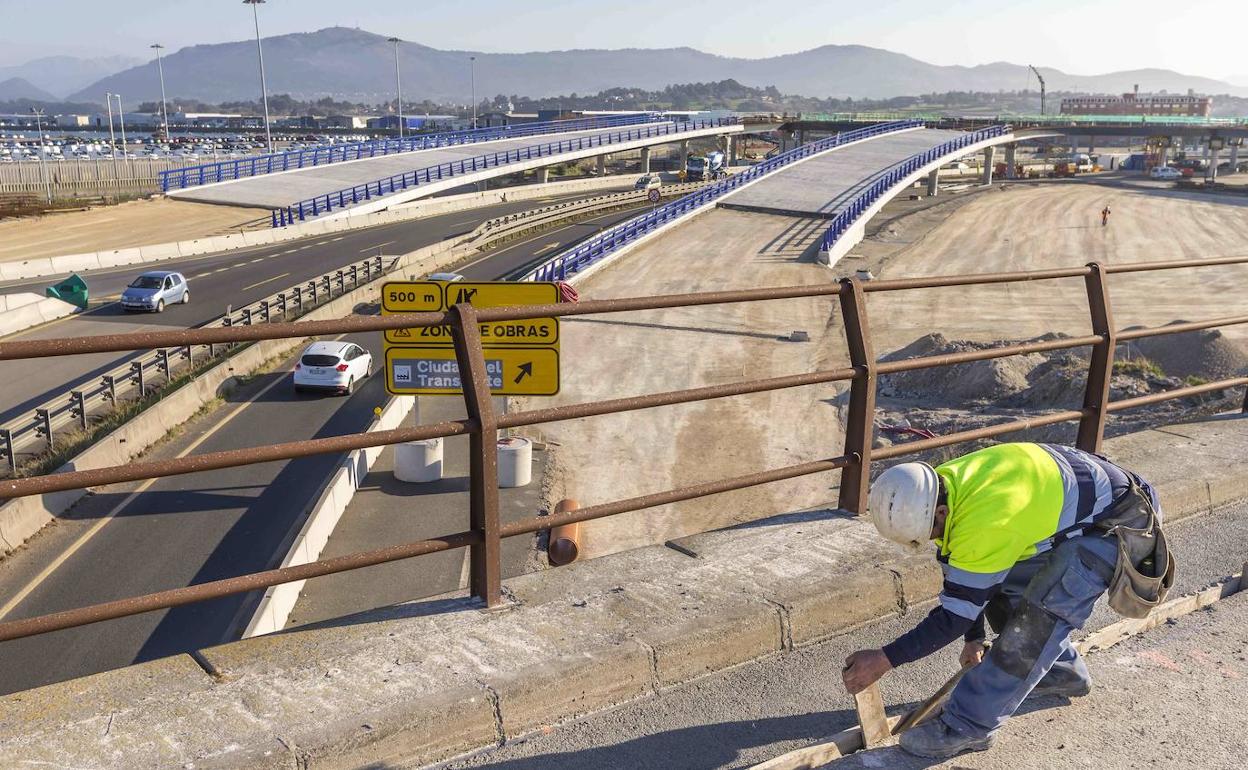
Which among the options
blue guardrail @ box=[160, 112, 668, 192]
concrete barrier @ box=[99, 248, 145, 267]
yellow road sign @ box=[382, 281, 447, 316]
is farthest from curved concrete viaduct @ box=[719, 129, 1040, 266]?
yellow road sign @ box=[382, 281, 447, 316]

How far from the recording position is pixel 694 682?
4297 mm

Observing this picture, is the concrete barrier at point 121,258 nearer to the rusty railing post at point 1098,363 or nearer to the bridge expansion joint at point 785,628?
the rusty railing post at point 1098,363

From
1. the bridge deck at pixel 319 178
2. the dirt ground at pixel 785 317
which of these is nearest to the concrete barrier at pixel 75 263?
the bridge deck at pixel 319 178

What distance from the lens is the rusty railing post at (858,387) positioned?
5215 mm

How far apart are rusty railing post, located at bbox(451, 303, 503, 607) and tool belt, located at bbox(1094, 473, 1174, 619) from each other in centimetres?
238

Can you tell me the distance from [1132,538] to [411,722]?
270cm

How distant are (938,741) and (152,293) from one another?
3629cm

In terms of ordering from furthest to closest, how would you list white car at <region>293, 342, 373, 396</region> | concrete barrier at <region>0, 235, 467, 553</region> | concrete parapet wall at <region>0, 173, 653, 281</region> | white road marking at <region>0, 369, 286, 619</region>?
concrete parapet wall at <region>0, 173, 653, 281</region> < white car at <region>293, 342, 373, 396</region> < concrete barrier at <region>0, 235, 467, 553</region> < white road marking at <region>0, 369, 286, 619</region>

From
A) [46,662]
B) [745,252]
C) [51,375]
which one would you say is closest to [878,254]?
[745,252]

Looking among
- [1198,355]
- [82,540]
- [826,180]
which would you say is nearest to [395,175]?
[826,180]

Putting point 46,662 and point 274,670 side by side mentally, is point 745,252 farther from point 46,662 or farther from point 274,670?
point 274,670

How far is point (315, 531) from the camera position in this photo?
1675cm

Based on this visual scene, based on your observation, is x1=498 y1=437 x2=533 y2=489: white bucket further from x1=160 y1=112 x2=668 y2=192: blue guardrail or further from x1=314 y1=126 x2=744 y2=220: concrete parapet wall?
x1=160 y1=112 x2=668 y2=192: blue guardrail

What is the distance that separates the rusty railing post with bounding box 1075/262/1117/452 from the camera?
6086mm
